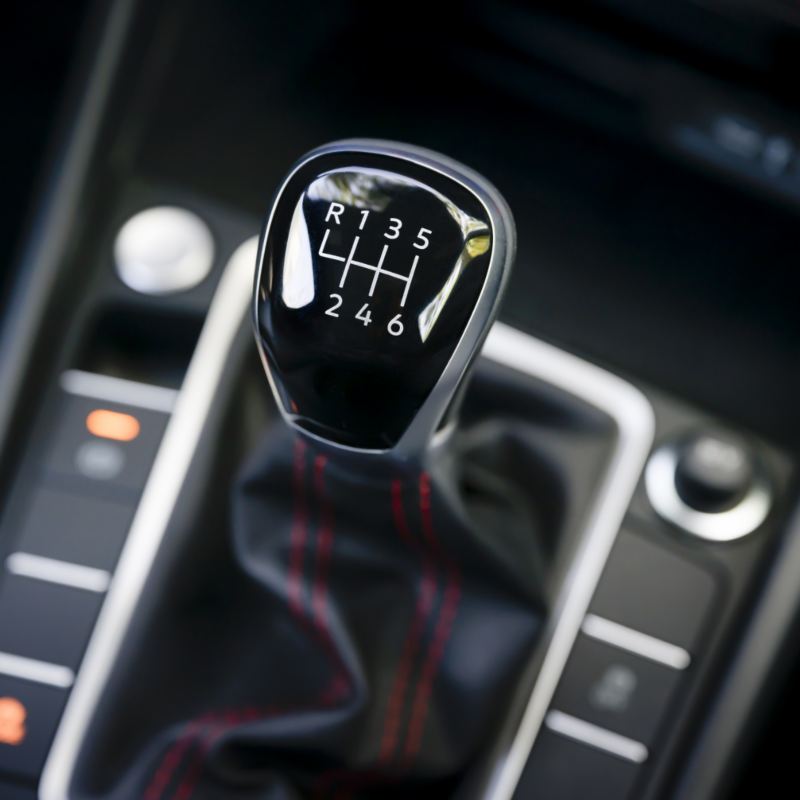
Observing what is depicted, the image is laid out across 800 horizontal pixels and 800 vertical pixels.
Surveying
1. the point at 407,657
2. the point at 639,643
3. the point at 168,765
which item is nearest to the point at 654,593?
the point at 639,643

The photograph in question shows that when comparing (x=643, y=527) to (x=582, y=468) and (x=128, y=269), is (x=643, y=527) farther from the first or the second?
(x=128, y=269)

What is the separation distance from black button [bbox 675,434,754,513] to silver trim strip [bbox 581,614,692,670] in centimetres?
7

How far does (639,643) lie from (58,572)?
0.96ft

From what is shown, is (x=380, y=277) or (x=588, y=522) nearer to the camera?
(x=380, y=277)

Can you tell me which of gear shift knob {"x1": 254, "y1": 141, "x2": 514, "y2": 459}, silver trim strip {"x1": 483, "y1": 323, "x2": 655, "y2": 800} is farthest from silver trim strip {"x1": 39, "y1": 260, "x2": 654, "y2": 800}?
gear shift knob {"x1": 254, "y1": 141, "x2": 514, "y2": 459}

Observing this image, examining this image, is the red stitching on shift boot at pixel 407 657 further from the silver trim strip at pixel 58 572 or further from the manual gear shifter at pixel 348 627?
the silver trim strip at pixel 58 572

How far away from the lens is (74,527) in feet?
1.81

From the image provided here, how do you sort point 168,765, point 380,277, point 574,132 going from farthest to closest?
1. point 574,132
2. point 168,765
3. point 380,277

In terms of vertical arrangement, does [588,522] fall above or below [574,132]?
below

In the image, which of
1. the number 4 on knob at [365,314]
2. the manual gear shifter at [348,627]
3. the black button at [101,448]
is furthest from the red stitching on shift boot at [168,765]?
the number 4 on knob at [365,314]

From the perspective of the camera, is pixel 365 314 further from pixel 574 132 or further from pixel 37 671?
pixel 574 132

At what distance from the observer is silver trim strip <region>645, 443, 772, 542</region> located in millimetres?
554

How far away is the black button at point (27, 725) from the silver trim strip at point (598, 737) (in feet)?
0.79

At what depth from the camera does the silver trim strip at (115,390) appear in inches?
22.0
